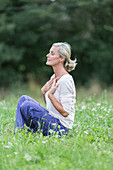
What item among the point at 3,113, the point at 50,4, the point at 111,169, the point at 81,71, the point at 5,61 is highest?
the point at 50,4

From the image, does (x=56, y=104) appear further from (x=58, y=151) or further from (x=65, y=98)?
(x=58, y=151)

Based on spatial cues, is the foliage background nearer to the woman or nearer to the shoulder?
the woman

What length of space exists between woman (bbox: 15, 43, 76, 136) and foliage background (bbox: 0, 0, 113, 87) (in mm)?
13975

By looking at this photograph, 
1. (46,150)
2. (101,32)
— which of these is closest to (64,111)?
(46,150)

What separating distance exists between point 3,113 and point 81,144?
8.57ft

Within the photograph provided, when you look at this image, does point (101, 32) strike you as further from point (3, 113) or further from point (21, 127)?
point (21, 127)

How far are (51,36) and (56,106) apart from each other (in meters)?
15.9

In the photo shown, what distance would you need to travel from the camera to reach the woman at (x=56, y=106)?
164 inches

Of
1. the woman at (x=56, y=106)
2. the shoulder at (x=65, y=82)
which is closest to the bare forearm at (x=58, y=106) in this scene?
the woman at (x=56, y=106)

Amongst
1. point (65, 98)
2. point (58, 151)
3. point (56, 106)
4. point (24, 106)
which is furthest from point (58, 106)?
point (58, 151)

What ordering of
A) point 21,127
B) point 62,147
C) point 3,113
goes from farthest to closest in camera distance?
point 3,113
point 21,127
point 62,147

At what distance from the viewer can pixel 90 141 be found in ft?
13.2

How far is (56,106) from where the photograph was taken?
13.6 feet

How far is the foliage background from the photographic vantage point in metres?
18.5
